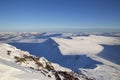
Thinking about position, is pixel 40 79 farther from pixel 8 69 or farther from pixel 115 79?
pixel 115 79

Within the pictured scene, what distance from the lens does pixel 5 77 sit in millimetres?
14633

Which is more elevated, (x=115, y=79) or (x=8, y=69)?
(x=8, y=69)

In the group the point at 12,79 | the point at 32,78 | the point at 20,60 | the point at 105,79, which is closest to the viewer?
the point at 12,79

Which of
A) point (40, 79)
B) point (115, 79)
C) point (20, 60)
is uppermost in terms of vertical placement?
point (40, 79)

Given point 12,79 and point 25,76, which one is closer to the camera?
point 12,79

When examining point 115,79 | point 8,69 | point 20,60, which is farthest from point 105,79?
point 8,69

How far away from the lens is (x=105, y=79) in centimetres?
16950

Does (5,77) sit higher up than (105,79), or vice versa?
(5,77)

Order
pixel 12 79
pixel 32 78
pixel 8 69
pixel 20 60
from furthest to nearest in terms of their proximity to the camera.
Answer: pixel 20 60
pixel 8 69
pixel 32 78
pixel 12 79

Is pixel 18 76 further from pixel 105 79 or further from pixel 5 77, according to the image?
pixel 105 79

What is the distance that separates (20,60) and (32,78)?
26.3 metres

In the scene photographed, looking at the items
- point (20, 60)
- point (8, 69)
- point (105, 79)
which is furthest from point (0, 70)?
point (105, 79)

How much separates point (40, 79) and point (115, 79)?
Result: 557 feet

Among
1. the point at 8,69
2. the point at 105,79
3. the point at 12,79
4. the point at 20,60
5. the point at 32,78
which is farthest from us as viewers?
the point at 105,79
